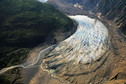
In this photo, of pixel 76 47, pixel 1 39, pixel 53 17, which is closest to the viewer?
pixel 1 39

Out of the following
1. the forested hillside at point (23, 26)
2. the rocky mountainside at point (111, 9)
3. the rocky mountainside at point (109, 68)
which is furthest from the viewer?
the rocky mountainside at point (111, 9)

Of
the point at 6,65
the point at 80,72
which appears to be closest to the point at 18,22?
the point at 6,65

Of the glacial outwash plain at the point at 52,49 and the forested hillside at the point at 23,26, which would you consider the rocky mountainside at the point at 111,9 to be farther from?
the forested hillside at the point at 23,26

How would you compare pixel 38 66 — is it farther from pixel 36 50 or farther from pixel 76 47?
pixel 76 47

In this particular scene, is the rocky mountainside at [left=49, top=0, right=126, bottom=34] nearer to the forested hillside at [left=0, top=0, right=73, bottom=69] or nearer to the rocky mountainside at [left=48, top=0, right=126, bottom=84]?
the rocky mountainside at [left=48, top=0, right=126, bottom=84]

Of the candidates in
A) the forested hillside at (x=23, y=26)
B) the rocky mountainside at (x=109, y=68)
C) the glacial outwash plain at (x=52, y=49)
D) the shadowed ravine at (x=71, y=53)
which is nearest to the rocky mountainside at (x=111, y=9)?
the rocky mountainside at (x=109, y=68)

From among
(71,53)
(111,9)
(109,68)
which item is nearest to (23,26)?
(71,53)

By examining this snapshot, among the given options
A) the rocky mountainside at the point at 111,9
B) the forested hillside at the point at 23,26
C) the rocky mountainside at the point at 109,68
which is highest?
the rocky mountainside at the point at 111,9
